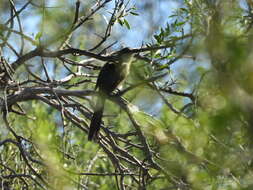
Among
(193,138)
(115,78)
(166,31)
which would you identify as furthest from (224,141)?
(115,78)

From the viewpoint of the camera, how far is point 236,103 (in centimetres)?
164

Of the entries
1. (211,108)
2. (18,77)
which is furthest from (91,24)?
(211,108)

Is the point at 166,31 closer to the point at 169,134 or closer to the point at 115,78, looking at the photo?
the point at 169,134

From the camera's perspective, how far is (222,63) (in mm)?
1776

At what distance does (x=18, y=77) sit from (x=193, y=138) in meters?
3.41

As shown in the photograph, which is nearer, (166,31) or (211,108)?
(211,108)

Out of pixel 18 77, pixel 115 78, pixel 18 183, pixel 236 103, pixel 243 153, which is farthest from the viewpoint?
pixel 115 78

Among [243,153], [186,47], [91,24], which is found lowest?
[243,153]

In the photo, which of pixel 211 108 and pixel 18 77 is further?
pixel 18 77

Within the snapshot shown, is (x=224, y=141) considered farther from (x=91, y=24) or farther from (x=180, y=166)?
(x=91, y=24)

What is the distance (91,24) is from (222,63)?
3586 mm

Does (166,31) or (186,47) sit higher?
(166,31)

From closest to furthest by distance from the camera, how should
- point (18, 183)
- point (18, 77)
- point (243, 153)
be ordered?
point (243, 153), point (18, 183), point (18, 77)

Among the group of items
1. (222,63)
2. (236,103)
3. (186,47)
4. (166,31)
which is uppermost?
(166,31)
